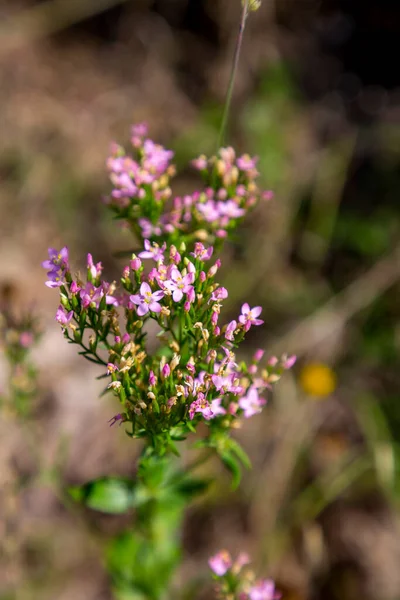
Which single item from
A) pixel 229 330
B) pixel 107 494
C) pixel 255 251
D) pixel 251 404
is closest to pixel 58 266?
pixel 229 330

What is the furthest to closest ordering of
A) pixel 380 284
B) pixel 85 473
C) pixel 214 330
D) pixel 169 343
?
pixel 380 284 < pixel 85 473 < pixel 169 343 < pixel 214 330

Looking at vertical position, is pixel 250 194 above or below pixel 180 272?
above

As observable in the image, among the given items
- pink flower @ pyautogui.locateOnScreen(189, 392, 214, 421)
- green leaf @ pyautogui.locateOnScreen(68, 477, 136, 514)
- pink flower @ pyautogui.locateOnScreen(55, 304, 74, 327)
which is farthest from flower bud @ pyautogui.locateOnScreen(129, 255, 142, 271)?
green leaf @ pyautogui.locateOnScreen(68, 477, 136, 514)

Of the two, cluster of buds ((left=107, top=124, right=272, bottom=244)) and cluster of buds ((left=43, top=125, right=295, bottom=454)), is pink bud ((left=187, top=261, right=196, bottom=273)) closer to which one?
cluster of buds ((left=43, top=125, right=295, bottom=454))

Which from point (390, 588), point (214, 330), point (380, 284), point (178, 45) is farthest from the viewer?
point (178, 45)

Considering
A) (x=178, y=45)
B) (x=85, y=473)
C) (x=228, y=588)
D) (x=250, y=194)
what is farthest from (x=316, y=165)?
(x=228, y=588)

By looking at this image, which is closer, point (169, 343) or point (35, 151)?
point (169, 343)

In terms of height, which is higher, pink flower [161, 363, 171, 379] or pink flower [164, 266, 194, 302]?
pink flower [164, 266, 194, 302]

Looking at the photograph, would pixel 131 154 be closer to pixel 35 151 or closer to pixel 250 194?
pixel 35 151
